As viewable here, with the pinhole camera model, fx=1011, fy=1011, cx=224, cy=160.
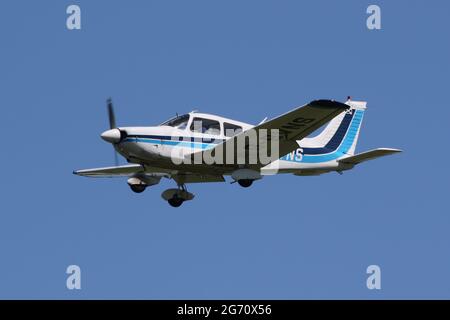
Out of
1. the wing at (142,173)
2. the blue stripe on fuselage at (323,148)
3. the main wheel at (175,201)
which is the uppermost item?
the blue stripe on fuselage at (323,148)

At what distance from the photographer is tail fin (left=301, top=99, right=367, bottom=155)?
2920cm

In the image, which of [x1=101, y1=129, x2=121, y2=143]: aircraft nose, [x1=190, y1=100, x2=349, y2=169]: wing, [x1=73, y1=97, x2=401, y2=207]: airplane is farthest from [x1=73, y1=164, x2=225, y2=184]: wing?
[x1=101, y1=129, x2=121, y2=143]: aircraft nose

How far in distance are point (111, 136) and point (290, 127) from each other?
4658 mm

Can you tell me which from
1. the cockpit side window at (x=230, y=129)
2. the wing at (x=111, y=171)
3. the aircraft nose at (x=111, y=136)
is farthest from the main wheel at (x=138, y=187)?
the cockpit side window at (x=230, y=129)

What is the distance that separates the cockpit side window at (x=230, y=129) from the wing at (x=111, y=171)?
10.6 feet

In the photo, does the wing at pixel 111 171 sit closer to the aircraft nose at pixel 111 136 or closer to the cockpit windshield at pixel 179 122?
the cockpit windshield at pixel 179 122

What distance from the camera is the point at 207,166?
88.7 ft

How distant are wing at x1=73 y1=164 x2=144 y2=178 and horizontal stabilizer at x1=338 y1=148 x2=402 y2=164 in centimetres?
602

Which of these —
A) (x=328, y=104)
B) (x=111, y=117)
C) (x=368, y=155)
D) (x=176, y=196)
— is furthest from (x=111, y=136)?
(x=368, y=155)

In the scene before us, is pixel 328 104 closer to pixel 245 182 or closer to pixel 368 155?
pixel 368 155

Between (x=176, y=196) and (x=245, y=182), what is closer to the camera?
(x=245, y=182)

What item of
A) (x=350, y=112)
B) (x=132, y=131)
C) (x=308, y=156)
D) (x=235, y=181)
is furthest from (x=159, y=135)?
(x=350, y=112)

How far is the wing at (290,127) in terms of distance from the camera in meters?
24.7

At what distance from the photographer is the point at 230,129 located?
27.3m
